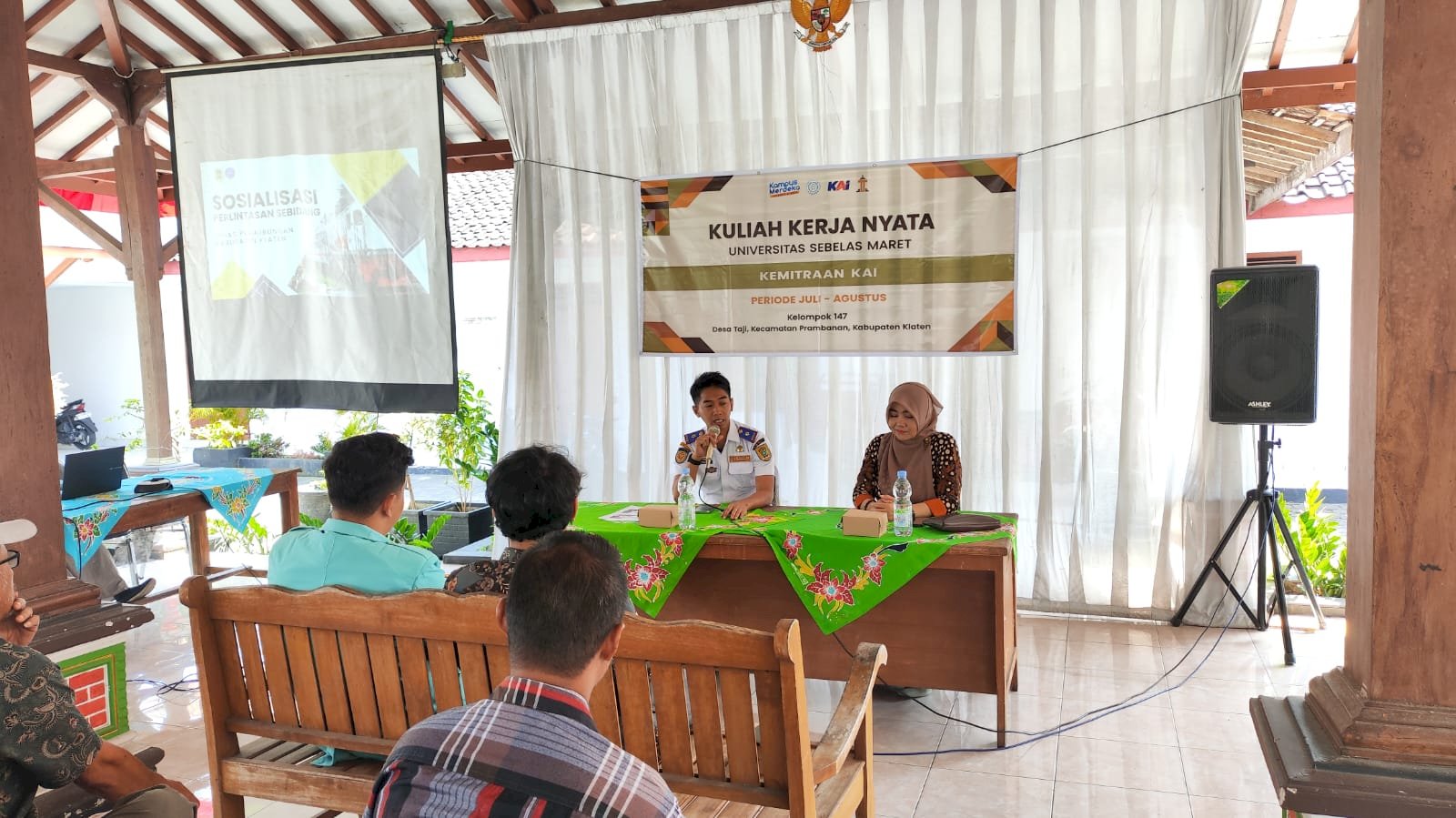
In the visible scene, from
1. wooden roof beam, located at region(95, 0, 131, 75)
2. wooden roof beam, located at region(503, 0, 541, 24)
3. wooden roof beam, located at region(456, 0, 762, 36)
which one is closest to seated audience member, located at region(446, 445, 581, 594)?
wooden roof beam, located at region(456, 0, 762, 36)

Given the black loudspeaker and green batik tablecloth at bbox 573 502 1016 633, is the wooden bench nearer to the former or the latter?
green batik tablecloth at bbox 573 502 1016 633

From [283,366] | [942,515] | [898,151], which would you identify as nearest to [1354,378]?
[942,515]

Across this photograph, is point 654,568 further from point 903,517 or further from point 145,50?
point 145,50

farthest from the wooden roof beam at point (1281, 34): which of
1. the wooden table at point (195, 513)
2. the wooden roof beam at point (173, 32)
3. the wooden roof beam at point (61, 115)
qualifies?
the wooden roof beam at point (61, 115)

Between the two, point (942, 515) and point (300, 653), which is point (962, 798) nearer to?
point (942, 515)

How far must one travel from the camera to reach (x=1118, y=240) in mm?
4531

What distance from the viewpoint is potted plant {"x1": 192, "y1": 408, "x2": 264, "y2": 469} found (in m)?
8.55

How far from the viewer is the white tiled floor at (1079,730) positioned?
2896 mm

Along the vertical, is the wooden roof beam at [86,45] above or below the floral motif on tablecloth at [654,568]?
above

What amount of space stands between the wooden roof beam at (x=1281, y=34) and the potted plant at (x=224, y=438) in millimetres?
8072

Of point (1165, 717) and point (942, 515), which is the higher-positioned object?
point (942, 515)

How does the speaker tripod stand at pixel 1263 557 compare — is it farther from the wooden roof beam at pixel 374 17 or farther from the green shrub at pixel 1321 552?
the wooden roof beam at pixel 374 17

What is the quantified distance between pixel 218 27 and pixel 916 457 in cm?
485

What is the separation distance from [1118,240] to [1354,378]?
10.0ft
